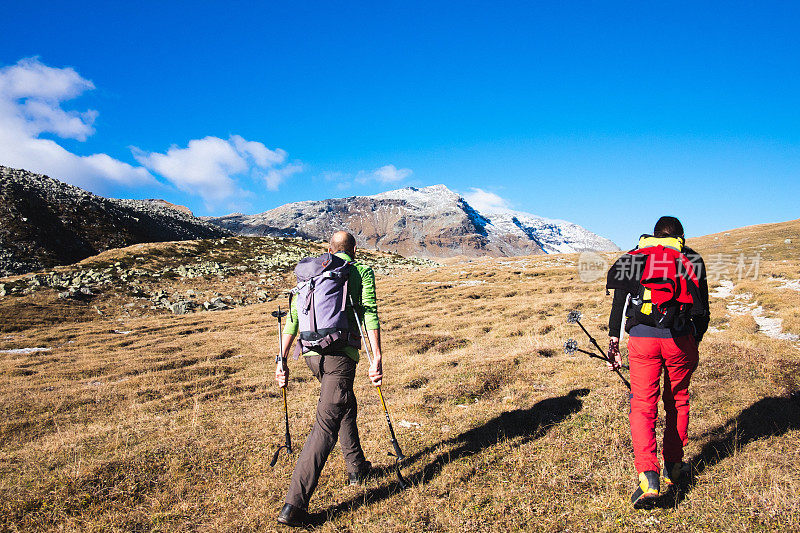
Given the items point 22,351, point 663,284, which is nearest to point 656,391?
point 663,284

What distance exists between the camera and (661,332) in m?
5.01

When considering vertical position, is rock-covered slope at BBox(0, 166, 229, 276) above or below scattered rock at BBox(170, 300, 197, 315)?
above

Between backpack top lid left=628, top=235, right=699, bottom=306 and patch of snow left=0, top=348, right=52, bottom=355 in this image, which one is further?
patch of snow left=0, top=348, right=52, bottom=355

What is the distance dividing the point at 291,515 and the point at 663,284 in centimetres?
576

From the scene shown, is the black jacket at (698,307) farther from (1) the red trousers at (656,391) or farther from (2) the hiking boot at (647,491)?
(2) the hiking boot at (647,491)

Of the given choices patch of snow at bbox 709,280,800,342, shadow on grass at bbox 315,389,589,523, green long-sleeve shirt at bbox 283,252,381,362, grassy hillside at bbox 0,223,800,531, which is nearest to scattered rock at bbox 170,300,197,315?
grassy hillside at bbox 0,223,800,531

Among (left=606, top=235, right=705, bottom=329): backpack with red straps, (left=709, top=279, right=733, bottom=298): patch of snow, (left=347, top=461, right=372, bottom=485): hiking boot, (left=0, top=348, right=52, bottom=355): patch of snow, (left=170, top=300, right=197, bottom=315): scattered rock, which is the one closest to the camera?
(left=606, top=235, right=705, bottom=329): backpack with red straps

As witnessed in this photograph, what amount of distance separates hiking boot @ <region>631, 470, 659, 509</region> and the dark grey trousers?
A: 3.95m

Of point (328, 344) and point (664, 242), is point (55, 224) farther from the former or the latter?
point (664, 242)

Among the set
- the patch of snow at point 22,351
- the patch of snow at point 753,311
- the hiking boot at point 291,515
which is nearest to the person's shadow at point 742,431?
the hiking boot at point 291,515

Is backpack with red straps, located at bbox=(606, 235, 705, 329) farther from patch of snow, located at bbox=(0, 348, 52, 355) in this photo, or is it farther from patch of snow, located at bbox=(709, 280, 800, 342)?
patch of snow, located at bbox=(0, 348, 52, 355)

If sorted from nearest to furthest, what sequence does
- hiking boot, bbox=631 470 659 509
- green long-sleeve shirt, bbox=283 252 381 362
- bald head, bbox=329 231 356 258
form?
1. hiking boot, bbox=631 470 659 509
2. green long-sleeve shirt, bbox=283 252 381 362
3. bald head, bbox=329 231 356 258

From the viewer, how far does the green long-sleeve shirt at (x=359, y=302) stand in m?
5.46

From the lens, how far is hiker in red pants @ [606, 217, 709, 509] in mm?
4941
